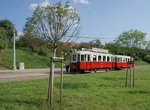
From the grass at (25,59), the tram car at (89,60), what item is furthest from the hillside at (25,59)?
the tram car at (89,60)

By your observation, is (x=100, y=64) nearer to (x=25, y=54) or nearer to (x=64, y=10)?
(x=25, y=54)

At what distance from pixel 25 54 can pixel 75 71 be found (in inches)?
750

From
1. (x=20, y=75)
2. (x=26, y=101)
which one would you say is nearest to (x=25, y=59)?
(x=20, y=75)

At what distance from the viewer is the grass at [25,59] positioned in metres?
48.9

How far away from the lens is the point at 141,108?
468 inches

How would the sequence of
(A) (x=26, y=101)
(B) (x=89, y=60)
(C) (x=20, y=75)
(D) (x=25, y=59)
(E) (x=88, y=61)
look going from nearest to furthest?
(A) (x=26, y=101)
(C) (x=20, y=75)
(E) (x=88, y=61)
(B) (x=89, y=60)
(D) (x=25, y=59)

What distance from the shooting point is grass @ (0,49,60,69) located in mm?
48906

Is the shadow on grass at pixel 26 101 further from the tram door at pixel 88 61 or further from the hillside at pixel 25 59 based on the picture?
the hillside at pixel 25 59

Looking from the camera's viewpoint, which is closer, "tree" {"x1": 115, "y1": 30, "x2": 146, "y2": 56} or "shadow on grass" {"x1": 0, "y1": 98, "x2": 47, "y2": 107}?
"shadow on grass" {"x1": 0, "y1": 98, "x2": 47, "y2": 107}

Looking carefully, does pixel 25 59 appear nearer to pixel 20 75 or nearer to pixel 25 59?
pixel 25 59

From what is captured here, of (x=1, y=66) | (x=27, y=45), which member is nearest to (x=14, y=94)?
(x=1, y=66)

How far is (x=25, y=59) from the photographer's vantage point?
177 ft

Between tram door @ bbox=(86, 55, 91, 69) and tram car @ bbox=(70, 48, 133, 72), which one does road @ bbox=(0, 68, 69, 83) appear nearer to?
tram car @ bbox=(70, 48, 133, 72)

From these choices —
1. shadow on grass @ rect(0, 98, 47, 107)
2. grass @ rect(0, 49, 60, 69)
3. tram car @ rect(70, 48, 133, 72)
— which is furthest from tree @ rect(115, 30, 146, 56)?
grass @ rect(0, 49, 60, 69)
